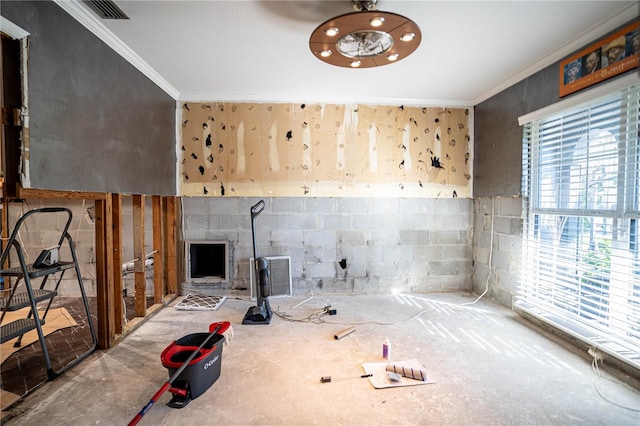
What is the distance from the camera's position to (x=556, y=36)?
92.0 inches

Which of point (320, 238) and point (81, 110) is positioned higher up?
point (81, 110)

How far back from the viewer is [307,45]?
8.11ft

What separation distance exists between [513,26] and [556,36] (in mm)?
457

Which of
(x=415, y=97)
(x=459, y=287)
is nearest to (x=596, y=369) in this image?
(x=459, y=287)

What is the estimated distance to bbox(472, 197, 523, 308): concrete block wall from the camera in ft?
10.4

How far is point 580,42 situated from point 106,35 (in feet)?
12.5

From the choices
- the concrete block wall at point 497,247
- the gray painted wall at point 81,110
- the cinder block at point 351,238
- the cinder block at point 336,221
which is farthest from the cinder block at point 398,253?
the gray painted wall at point 81,110

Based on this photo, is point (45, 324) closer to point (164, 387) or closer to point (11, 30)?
point (164, 387)

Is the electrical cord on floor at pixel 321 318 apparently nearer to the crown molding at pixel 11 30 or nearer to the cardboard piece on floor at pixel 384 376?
the cardboard piece on floor at pixel 384 376

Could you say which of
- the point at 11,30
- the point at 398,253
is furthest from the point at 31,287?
the point at 398,253

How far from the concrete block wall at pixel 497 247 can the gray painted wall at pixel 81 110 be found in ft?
12.9

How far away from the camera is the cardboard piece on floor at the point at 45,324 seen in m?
2.38

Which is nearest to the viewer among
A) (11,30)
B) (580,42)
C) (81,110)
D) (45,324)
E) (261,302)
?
(11,30)

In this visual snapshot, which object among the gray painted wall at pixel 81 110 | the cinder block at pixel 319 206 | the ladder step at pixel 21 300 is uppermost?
the gray painted wall at pixel 81 110
